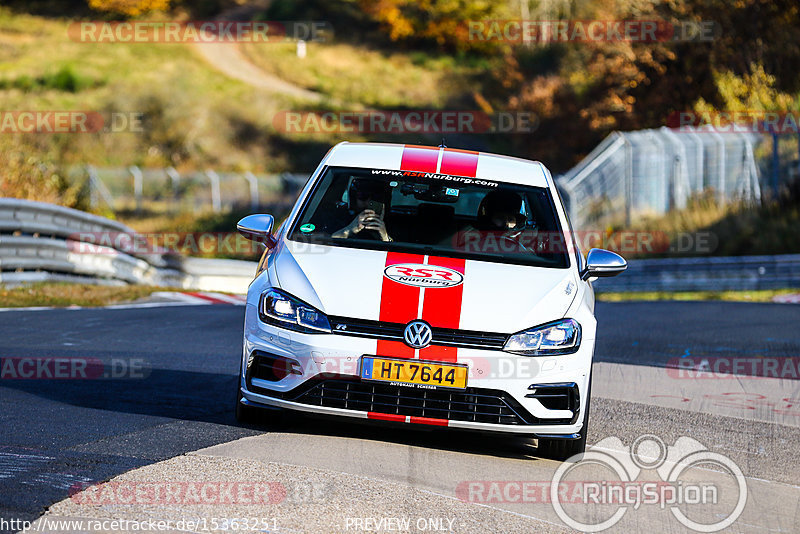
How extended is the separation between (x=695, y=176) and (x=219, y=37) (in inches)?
1981

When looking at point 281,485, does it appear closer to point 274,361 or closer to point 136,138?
point 274,361

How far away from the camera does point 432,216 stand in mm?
7109

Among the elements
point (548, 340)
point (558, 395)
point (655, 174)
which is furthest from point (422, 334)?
point (655, 174)

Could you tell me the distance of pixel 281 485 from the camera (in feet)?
17.1

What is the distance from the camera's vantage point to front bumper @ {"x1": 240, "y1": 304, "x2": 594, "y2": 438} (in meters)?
5.93

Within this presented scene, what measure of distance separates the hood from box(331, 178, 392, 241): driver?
0.37m

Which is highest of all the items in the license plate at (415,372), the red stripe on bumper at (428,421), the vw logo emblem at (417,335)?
the vw logo emblem at (417,335)

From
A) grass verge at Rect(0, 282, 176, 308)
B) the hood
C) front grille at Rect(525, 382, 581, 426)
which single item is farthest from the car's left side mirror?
grass verge at Rect(0, 282, 176, 308)

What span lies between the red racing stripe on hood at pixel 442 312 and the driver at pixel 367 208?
845 millimetres

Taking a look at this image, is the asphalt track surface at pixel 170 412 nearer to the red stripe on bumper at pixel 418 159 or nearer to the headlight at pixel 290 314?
the headlight at pixel 290 314

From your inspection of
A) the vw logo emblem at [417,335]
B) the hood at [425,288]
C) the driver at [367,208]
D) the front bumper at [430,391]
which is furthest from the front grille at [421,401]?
the driver at [367,208]

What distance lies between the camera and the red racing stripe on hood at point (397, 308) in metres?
5.92

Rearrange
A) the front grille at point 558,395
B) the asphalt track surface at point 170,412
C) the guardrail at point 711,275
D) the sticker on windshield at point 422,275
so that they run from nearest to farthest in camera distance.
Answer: the asphalt track surface at point 170,412 < the front grille at point 558,395 < the sticker on windshield at point 422,275 < the guardrail at point 711,275

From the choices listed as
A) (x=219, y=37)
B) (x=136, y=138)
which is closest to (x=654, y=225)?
(x=136, y=138)
